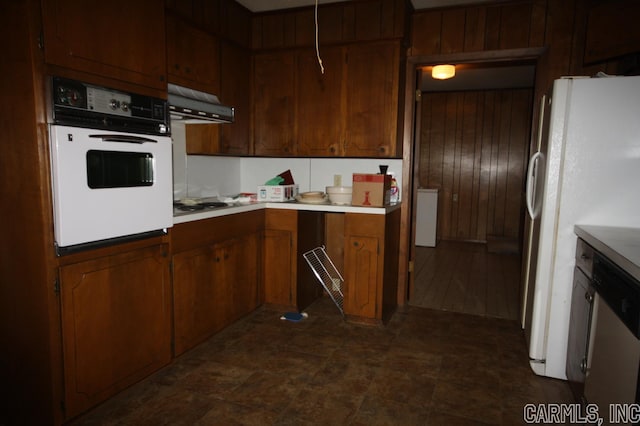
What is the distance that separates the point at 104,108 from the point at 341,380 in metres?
1.82

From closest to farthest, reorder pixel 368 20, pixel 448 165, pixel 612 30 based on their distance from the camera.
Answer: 1. pixel 612 30
2. pixel 368 20
3. pixel 448 165

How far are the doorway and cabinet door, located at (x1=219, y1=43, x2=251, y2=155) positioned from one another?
9.15ft

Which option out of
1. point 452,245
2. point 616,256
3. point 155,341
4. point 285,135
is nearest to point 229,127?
point 285,135

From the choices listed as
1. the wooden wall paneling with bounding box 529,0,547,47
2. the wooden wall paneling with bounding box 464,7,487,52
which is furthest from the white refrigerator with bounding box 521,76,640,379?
the wooden wall paneling with bounding box 464,7,487,52

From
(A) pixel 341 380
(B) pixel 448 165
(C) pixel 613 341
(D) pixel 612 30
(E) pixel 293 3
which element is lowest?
(A) pixel 341 380

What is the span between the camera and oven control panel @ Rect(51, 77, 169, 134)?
1.66 metres

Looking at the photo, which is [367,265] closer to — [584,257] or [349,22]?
[584,257]

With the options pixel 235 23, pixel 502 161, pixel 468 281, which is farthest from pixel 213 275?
pixel 502 161

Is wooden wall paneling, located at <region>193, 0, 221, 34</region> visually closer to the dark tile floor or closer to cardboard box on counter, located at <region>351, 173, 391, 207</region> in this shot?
cardboard box on counter, located at <region>351, 173, 391, 207</region>

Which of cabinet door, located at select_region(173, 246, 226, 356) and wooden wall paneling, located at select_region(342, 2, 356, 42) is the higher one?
wooden wall paneling, located at select_region(342, 2, 356, 42)

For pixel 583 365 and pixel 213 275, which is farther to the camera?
pixel 213 275

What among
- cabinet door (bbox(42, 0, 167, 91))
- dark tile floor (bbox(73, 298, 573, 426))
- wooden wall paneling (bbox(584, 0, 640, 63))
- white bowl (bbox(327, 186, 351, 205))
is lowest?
dark tile floor (bbox(73, 298, 573, 426))

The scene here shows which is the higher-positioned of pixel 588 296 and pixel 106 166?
pixel 106 166

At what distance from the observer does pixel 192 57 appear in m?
2.78
